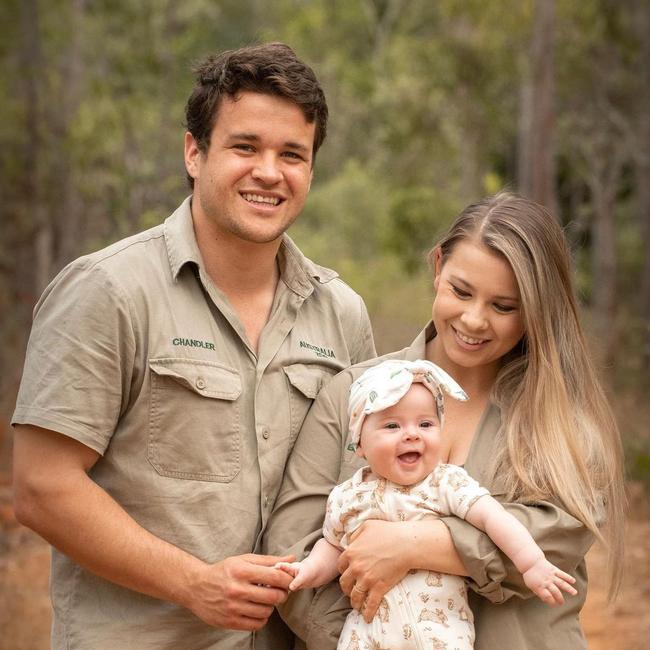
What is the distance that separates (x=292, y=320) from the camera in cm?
379

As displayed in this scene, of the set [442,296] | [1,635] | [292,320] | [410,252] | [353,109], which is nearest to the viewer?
[442,296]

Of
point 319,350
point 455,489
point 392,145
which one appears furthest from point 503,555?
point 392,145

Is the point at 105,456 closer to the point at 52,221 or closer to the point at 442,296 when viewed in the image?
the point at 442,296

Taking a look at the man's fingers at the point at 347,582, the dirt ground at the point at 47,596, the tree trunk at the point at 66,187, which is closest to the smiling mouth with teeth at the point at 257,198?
the man's fingers at the point at 347,582

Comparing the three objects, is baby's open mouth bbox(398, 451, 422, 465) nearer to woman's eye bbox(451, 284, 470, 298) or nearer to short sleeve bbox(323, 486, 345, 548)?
short sleeve bbox(323, 486, 345, 548)

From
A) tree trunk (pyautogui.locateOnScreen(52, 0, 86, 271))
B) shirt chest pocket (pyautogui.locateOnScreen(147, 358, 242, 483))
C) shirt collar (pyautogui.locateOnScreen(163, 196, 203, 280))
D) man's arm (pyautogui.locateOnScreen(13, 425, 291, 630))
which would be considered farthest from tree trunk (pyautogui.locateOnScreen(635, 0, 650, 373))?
man's arm (pyautogui.locateOnScreen(13, 425, 291, 630))

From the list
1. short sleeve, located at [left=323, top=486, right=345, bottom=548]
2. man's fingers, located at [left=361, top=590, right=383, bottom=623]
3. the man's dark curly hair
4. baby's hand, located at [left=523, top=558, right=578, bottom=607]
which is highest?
the man's dark curly hair

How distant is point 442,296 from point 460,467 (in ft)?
1.74

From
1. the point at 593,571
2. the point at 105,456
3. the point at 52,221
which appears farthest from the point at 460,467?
the point at 52,221

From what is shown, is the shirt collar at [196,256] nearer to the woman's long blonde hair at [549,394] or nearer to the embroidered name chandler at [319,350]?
the embroidered name chandler at [319,350]

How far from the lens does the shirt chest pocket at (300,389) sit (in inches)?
144

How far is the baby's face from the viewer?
3191mm

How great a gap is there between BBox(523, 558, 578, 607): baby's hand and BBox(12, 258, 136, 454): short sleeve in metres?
1.25

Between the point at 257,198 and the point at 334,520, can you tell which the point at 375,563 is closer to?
the point at 334,520
